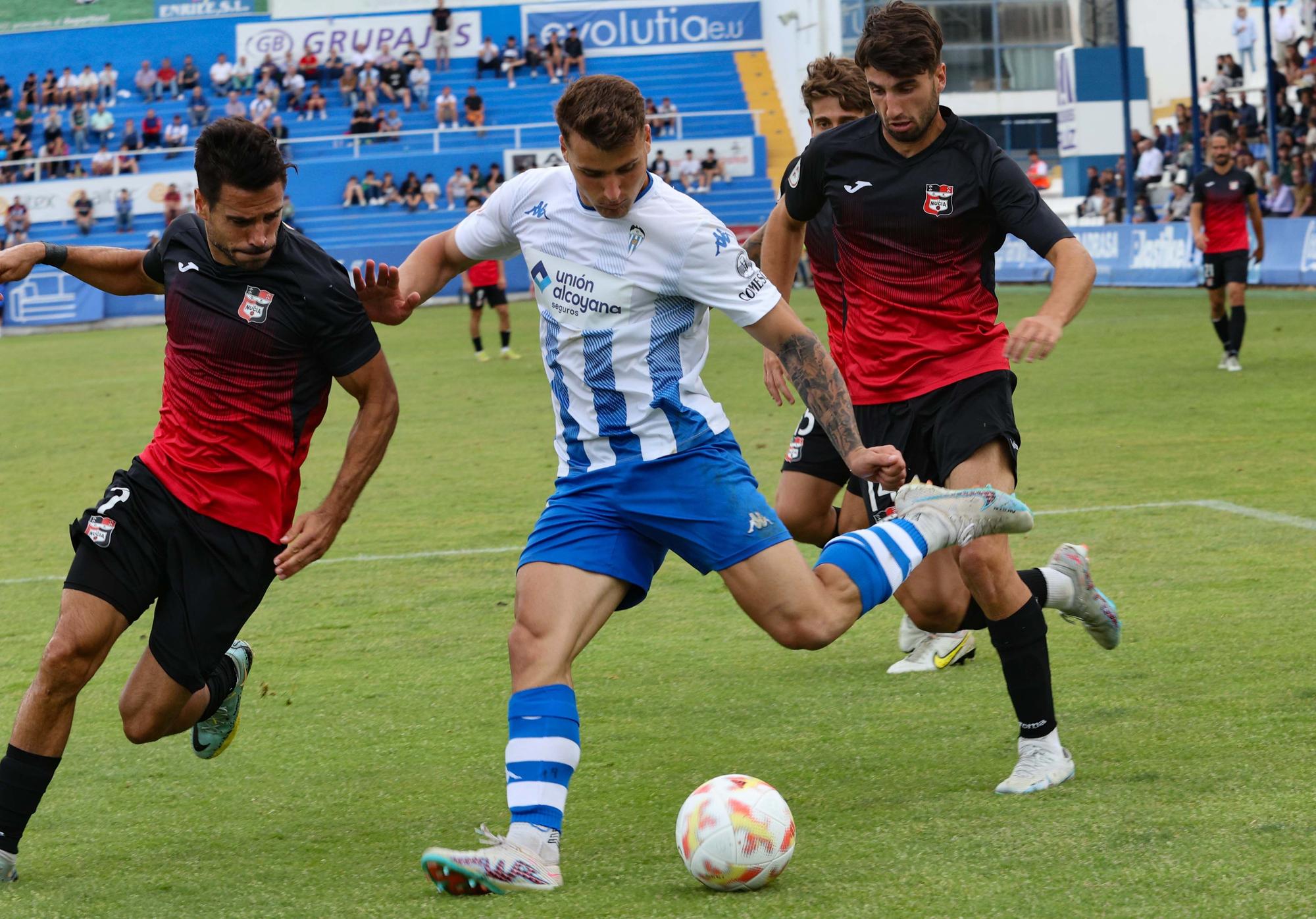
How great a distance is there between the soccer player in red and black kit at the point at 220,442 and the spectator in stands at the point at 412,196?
121ft

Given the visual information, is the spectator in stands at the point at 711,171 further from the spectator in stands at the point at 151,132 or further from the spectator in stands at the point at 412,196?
the spectator in stands at the point at 151,132

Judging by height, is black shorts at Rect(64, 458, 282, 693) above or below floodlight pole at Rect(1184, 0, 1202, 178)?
below

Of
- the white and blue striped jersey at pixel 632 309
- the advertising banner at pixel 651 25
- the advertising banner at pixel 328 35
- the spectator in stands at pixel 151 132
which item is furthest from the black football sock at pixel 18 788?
the advertising banner at pixel 328 35

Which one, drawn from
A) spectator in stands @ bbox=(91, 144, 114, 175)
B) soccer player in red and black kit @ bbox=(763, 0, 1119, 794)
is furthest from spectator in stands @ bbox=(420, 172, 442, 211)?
soccer player in red and black kit @ bbox=(763, 0, 1119, 794)

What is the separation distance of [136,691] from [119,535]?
1.54ft

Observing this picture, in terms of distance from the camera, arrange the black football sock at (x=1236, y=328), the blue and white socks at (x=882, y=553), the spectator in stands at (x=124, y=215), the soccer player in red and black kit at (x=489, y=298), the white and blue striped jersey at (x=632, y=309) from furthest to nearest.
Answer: the spectator in stands at (x=124, y=215), the soccer player in red and black kit at (x=489, y=298), the black football sock at (x=1236, y=328), the blue and white socks at (x=882, y=553), the white and blue striped jersey at (x=632, y=309)

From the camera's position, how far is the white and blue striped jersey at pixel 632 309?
4.32m

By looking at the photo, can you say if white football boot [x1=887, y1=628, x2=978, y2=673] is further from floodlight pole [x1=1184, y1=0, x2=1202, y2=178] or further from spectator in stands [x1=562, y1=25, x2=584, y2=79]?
spectator in stands [x1=562, y1=25, x2=584, y2=79]

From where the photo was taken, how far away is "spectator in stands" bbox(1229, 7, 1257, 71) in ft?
130

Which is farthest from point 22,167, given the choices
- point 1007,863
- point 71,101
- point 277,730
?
point 1007,863

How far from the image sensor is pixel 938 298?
5.12 meters

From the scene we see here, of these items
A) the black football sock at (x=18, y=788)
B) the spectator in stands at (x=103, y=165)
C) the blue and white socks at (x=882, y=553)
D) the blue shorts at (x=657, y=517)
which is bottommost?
the black football sock at (x=18, y=788)

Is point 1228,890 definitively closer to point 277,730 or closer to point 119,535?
point 119,535

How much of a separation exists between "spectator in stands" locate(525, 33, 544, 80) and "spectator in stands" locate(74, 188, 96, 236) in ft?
47.0
